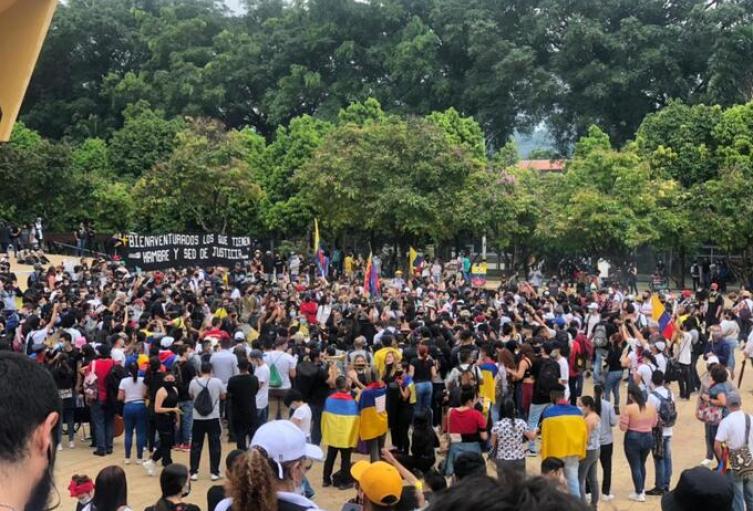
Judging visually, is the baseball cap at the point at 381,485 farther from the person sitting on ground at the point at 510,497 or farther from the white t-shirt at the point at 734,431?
the white t-shirt at the point at 734,431

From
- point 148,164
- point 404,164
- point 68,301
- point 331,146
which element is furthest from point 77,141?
point 68,301

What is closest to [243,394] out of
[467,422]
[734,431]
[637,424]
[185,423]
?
[185,423]

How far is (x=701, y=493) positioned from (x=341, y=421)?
617 centimetres

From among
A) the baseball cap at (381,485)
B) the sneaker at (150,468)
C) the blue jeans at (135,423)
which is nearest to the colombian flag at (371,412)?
the sneaker at (150,468)

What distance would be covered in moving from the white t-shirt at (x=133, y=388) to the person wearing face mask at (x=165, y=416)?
0.34m

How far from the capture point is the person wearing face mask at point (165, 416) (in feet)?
33.7

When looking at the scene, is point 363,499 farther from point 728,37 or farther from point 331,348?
point 728,37

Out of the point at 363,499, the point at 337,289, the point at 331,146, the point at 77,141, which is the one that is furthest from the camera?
the point at 77,141

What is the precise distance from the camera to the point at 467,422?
340 inches

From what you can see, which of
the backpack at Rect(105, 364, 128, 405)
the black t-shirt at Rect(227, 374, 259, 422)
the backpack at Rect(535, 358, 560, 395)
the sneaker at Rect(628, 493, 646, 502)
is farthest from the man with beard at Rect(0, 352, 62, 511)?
the backpack at Rect(105, 364, 128, 405)

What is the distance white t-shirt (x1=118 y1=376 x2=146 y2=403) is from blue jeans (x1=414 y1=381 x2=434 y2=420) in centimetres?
332

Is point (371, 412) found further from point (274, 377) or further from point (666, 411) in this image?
point (666, 411)

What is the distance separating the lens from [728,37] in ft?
145

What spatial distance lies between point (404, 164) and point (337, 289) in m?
12.2
